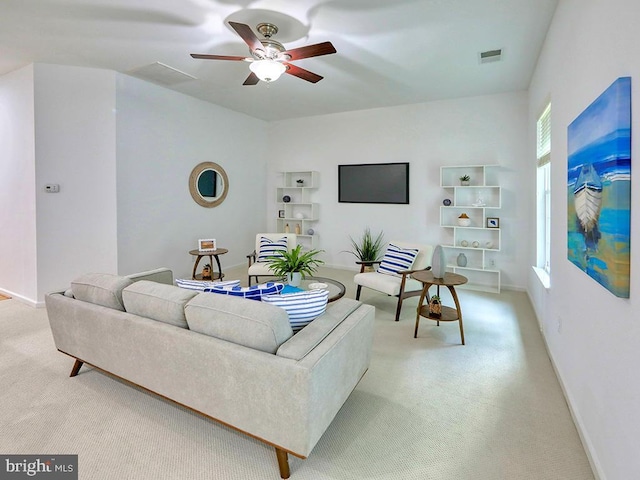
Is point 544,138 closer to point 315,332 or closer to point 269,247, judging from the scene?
point 315,332

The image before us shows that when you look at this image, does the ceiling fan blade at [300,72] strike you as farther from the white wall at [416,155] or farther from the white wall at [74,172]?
the white wall at [416,155]

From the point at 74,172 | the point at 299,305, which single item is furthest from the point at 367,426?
the point at 74,172

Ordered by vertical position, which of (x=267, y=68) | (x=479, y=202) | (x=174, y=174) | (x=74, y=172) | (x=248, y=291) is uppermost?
(x=267, y=68)

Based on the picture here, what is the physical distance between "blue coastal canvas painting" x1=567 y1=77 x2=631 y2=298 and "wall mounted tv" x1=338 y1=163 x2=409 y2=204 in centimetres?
383

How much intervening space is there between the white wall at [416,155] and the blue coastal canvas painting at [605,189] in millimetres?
3090

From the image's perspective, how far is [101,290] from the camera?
7.60 feet

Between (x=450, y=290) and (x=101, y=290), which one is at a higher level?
(x=101, y=290)

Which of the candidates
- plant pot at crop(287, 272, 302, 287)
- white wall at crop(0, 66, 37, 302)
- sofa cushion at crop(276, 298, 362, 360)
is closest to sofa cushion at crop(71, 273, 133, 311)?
sofa cushion at crop(276, 298, 362, 360)

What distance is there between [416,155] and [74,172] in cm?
479

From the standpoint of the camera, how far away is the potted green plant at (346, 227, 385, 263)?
19.0 ft

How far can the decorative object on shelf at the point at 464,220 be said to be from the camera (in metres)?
5.20

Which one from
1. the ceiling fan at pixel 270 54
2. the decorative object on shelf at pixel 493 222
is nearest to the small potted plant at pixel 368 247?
the decorative object on shelf at pixel 493 222

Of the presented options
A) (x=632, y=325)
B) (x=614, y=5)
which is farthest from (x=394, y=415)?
(x=614, y=5)

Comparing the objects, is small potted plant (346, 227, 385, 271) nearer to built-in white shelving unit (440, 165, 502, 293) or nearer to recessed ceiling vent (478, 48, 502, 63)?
built-in white shelving unit (440, 165, 502, 293)
